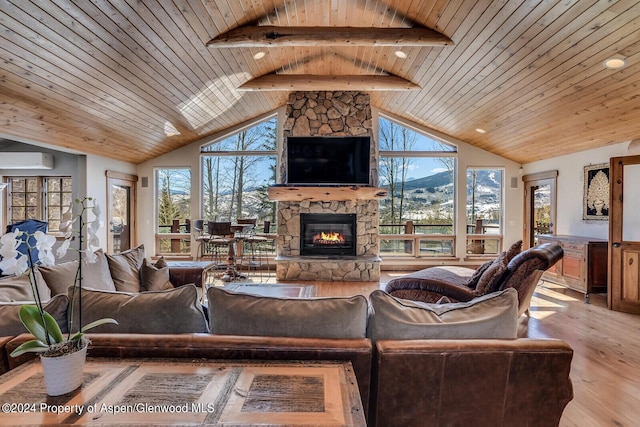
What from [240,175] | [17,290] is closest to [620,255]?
[17,290]

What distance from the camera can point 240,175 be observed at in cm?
718

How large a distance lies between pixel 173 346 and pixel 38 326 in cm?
47

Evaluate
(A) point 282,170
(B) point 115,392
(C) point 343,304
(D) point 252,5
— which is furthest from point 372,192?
(B) point 115,392

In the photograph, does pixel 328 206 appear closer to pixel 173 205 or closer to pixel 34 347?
pixel 173 205

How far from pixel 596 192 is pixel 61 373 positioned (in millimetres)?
6655

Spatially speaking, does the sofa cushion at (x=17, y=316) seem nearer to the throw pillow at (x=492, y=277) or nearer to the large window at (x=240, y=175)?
the throw pillow at (x=492, y=277)

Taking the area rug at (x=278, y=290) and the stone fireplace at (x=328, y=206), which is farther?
the stone fireplace at (x=328, y=206)

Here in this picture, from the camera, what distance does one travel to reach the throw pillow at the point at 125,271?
2.87m

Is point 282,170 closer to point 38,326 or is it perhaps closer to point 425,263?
point 425,263

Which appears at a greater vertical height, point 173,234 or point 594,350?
point 173,234

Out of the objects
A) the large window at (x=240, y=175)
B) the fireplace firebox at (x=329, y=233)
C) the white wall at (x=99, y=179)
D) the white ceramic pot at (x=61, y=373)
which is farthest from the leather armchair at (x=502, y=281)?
the white wall at (x=99, y=179)

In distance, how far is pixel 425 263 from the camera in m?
7.05

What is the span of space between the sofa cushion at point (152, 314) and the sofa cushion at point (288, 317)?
11cm

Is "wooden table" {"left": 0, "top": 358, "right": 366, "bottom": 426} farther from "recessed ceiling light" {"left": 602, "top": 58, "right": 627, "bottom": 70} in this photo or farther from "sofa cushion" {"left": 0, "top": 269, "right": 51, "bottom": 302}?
"recessed ceiling light" {"left": 602, "top": 58, "right": 627, "bottom": 70}
